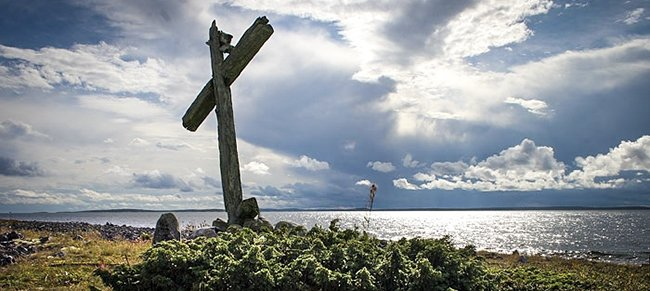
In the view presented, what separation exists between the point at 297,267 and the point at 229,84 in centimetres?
758

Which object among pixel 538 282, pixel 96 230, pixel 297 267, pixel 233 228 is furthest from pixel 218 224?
pixel 96 230

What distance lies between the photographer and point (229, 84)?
42.9ft

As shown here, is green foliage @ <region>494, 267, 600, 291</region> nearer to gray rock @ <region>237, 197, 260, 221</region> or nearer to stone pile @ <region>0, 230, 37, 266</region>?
gray rock @ <region>237, 197, 260, 221</region>

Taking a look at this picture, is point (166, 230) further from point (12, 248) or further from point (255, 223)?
point (12, 248)

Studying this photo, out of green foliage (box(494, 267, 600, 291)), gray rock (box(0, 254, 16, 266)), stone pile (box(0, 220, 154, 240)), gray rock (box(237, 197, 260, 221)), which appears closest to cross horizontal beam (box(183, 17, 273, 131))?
gray rock (box(237, 197, 260, 221))

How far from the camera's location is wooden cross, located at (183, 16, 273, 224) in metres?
12.6

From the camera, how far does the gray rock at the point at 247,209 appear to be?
39.7ft

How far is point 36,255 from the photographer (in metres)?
14.3

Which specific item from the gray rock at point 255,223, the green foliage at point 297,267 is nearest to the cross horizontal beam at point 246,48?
the gray rock at point 255,223

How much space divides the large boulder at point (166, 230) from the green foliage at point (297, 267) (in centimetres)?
540

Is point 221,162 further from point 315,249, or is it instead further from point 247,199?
point 315,249

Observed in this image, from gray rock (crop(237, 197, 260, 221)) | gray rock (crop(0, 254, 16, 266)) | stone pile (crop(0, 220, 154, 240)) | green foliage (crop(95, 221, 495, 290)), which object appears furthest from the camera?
stone pile (crop(0, 220, 154, 240))

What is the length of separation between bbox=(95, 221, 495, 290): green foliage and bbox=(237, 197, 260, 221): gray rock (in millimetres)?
4507

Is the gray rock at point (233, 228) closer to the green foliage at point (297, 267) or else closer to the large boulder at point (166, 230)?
the green foliage at point (297, 267)
